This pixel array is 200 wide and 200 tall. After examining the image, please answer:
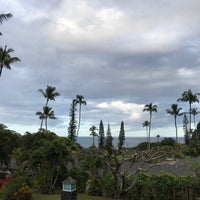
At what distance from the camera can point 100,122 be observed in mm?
86875

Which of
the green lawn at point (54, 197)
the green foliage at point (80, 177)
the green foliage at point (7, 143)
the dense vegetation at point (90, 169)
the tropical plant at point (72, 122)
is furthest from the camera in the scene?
the tropical plant at point (72, 122)

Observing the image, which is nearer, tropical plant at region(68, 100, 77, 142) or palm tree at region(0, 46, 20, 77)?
palm tree at region(0, 46, 20, 77)

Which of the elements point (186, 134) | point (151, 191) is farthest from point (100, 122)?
point (151, 191)

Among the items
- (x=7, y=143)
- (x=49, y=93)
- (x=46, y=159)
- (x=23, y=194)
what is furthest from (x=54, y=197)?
(x=49, y=93)

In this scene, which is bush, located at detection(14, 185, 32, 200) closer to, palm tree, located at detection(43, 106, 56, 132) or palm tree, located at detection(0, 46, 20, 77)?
palm tree, located at detection(0, 46, 20, 77)

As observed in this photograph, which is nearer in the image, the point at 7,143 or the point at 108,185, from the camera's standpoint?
the point at 108,185

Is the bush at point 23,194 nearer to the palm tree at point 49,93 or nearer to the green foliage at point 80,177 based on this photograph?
the green foliage at point 80,177

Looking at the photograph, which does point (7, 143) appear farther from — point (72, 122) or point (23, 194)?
point (72, 122)

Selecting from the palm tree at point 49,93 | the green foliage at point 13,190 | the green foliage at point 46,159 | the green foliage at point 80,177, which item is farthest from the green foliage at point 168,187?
the palm tree at point 49,93

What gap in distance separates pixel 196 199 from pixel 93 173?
727 centimetres

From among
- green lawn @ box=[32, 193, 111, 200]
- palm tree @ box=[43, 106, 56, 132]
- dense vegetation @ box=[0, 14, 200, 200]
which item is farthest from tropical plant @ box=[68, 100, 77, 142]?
green lawn @ box=[32, 193, 111, 200]

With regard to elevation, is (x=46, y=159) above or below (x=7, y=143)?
below

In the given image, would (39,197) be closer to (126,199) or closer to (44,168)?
(44,168)

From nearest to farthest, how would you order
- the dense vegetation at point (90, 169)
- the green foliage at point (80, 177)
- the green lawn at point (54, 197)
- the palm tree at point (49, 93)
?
the dense vegetation at point (90, 169), the green lawn at point (54, 197), the green foliage at point (80, 177), the palm tree at point (49, 93)
